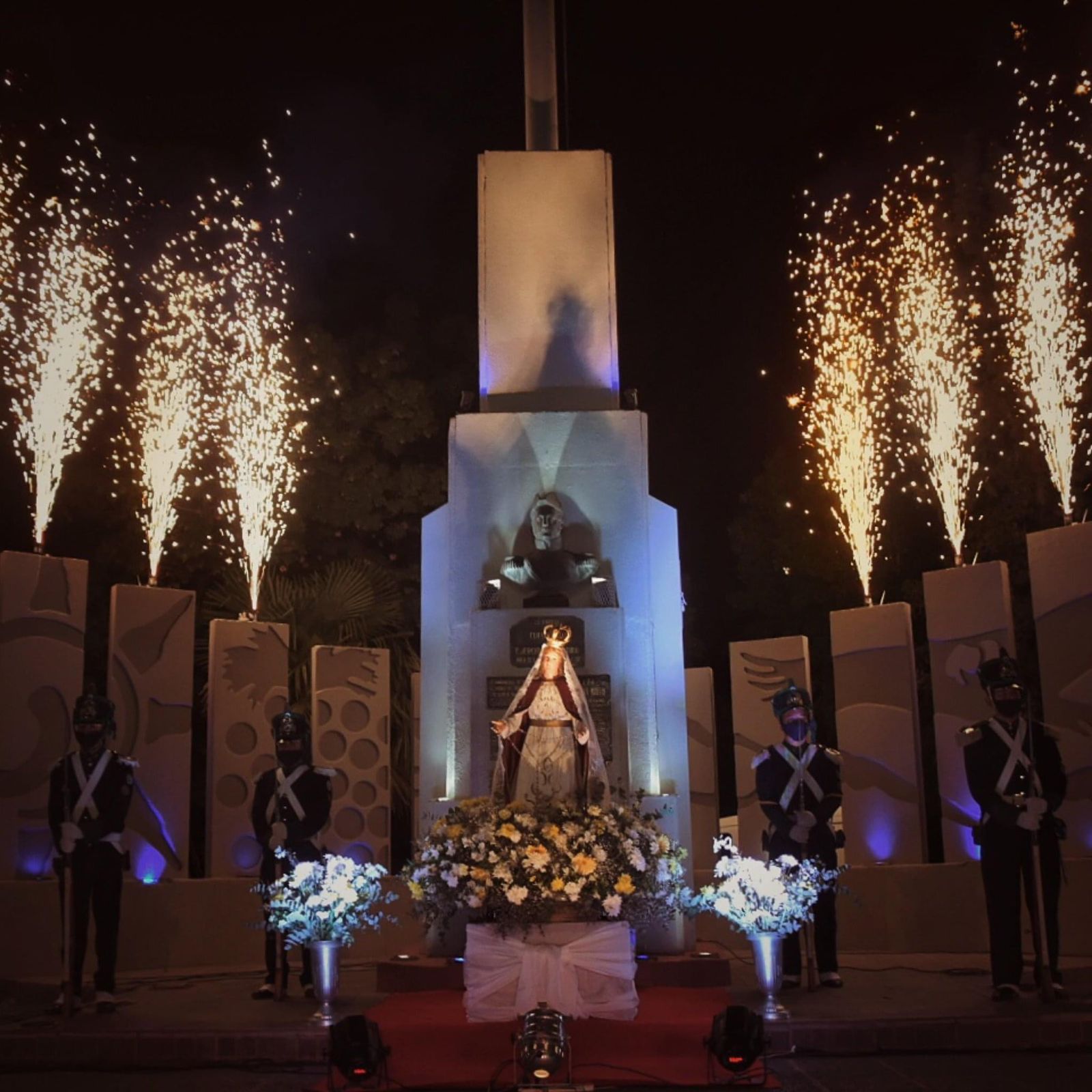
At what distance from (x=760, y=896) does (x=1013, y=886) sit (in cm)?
216

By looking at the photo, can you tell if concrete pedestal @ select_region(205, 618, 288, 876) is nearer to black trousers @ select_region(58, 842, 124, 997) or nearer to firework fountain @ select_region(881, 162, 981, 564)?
black trousers @ select_region(58, 842, 124, 997)

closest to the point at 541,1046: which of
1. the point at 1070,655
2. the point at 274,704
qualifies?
the point at 1070,655

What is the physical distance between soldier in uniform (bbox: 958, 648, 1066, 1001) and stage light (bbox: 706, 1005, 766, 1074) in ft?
10.4

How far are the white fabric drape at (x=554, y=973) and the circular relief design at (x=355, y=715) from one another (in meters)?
7.48

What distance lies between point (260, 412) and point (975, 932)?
13.3 m

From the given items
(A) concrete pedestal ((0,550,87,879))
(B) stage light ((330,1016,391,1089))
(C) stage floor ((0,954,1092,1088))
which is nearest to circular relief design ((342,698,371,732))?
(A) concrete pedestal ((0,550,87,879))

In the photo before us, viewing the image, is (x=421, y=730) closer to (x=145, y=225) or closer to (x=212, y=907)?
(x=212, y=907)

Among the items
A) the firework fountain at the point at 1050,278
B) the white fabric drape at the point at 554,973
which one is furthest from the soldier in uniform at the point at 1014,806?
the firework fountain at the point at 1050,278

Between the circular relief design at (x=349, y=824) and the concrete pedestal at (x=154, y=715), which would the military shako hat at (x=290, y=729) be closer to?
the concrete pedestal at (x=154, y=715)

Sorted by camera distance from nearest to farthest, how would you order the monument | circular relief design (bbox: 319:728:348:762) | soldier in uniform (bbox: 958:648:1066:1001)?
soldier in uniform (bbox: 958:648:1066:1001)
the monument
circular relief design (bbox: 319:728:348:762)

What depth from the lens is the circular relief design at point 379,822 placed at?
16.0 metres

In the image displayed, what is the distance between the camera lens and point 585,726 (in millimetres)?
10273

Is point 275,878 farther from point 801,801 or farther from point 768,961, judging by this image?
point 801,801

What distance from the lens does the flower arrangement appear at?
862 cm
